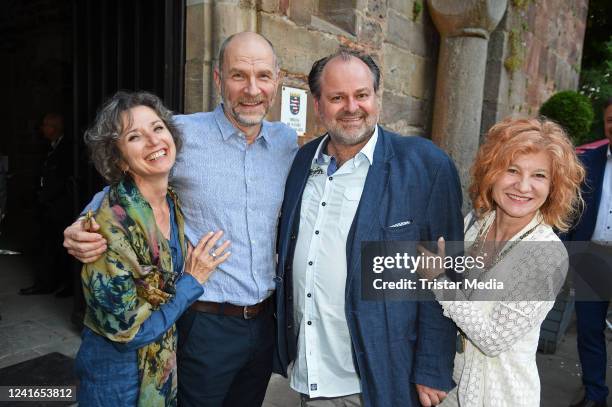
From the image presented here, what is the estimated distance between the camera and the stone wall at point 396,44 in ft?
9.51

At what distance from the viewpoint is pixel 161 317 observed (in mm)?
1592

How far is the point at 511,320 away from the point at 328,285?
0.64 meters

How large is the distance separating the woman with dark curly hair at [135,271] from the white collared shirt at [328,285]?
0.40 meters

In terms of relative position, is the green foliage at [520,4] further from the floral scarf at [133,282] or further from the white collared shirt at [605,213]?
the floral scarf at [133,282]

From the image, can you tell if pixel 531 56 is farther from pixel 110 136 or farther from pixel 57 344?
pixel 57 344

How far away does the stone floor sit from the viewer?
3.21m

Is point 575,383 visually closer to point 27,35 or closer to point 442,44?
point 442,44

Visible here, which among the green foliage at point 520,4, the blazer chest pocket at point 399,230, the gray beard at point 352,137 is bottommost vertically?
the blazer chest pocket at point 399,230

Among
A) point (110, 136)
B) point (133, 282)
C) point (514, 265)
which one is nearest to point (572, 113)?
point (514, 265)

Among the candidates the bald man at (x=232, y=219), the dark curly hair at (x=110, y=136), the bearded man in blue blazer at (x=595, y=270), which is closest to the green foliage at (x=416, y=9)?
the bearded man in blue blazer at (x=595, y=270)

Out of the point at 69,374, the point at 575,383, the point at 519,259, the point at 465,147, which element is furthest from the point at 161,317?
the point at 465,147

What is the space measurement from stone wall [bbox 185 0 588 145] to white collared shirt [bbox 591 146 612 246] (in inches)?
80.2

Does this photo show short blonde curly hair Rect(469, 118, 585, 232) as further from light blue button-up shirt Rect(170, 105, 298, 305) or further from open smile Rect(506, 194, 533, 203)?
light blue button-up shirt Rect(170, 105, 298, 305)

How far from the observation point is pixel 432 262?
1609 mm
